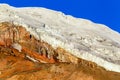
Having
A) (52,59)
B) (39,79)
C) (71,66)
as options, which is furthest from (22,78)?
(52,59)

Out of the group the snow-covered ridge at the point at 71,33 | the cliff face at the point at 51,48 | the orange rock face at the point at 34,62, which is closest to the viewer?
the orange rock face at the point at 34,62

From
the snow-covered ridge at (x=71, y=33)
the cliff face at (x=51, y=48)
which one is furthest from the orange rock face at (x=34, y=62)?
the snow-covered ridge at (x=71, y=33)

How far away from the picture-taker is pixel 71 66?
49969mm

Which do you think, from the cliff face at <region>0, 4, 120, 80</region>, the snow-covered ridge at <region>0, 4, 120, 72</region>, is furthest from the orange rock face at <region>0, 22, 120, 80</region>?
the snow-covered ridge at <region>0, 4, 120, 72</region>

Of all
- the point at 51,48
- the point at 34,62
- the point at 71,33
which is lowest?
the point at 34,62

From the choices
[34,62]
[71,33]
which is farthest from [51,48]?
[71,33]

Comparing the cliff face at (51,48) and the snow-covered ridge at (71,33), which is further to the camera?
the snow-covered ridge at (71,33)

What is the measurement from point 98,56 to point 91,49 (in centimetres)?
214

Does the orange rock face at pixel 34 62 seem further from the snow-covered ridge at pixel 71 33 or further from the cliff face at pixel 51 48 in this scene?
the snow-covered ridge at pixel 71 33

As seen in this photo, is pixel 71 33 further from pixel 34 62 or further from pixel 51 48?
pixel 34 62

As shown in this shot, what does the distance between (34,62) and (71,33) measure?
1236 cm

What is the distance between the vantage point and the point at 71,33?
63.6m

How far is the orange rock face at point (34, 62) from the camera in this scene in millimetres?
48688

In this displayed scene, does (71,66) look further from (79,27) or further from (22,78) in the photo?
(79,27)
